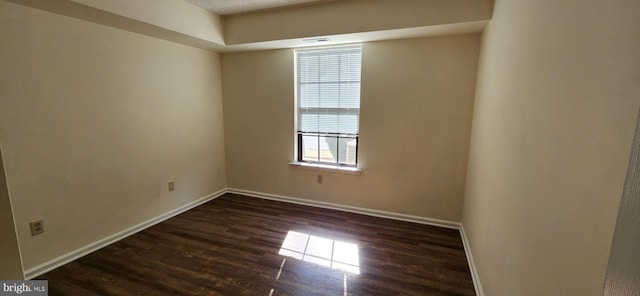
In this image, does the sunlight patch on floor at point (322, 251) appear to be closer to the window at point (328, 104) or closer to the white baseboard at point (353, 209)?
the white baseboard at point (353, 209)

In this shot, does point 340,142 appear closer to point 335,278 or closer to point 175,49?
point 335,278

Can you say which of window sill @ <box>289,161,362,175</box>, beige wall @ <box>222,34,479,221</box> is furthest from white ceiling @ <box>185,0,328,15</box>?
window sill @ <box>289,161,362,175</box>

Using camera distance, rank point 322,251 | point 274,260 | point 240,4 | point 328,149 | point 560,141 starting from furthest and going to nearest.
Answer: point 328,149 < point 240,4 < point 322,251 < point 274,260 < point 560,141

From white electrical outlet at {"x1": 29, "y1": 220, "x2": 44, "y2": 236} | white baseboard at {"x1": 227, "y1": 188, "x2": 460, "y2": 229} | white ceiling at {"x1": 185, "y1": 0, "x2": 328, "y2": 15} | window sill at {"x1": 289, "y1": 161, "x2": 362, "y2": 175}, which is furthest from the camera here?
window sill at {"x1": 289, "y1": 161, "x2": 362, "y2": 175}

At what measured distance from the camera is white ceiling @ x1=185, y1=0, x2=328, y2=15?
2656mm

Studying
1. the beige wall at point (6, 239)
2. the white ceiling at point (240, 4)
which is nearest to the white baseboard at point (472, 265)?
the beige wall at point (6, 239)

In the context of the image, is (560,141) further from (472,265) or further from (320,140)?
(320,140)

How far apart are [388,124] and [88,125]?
3.06 meters

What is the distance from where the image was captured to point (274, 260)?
229 cm

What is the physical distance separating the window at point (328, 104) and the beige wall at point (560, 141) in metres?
1.69

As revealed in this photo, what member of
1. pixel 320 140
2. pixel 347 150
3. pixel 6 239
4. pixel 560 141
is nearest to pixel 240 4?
pixel 320 140

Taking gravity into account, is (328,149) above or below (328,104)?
below

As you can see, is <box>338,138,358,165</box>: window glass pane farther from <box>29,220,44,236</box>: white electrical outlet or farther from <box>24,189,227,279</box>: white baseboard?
<box>29,220,44,236</box>: white electrical outlet

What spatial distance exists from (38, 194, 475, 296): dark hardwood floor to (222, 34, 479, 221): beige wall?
0.42 meters
